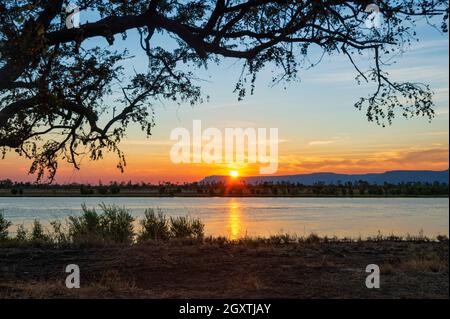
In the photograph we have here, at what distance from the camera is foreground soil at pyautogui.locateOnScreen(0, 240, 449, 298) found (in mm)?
8828

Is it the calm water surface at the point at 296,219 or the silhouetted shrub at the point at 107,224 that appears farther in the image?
the calm water surface at the point at 296,219

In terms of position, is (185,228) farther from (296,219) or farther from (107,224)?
(296,219)

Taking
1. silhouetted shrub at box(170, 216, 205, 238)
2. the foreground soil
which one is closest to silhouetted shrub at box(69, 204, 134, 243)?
silhouetted shrub at box(170, 216, 205, 238)

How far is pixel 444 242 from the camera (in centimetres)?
1553

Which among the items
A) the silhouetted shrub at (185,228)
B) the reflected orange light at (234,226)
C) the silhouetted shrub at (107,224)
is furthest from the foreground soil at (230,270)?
the reflected orange light at (234,226)

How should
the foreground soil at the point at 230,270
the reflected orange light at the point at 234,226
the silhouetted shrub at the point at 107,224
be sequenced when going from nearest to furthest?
the foreground soil at the point at 230,270 < the silhouetted shrub at the point at 107,224 < the reflected orange light at the point at 234,226

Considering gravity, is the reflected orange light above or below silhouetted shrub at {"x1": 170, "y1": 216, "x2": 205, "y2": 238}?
below

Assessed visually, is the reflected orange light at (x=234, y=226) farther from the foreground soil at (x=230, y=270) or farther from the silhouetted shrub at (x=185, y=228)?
the foreground soil at (x=230, y=270)

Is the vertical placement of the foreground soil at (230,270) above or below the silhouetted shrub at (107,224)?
below

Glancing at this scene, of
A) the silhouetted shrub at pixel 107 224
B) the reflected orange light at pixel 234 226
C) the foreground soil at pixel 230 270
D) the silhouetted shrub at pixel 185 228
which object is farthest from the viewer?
the reflected orange light at pixel 234 226

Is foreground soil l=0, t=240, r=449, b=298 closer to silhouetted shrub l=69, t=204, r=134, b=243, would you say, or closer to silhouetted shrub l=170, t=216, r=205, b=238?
silhouetted shrub l=69, t=204, r=134, b=243

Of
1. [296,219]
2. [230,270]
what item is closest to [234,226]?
[296,219]

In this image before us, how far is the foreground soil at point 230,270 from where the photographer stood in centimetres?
883
